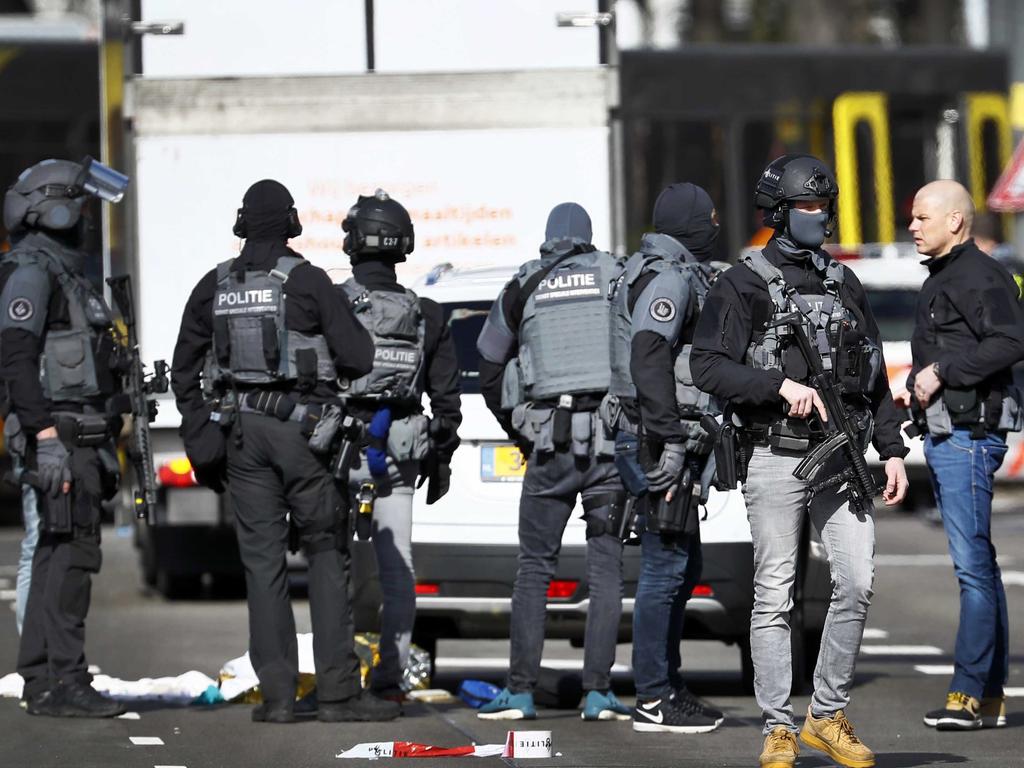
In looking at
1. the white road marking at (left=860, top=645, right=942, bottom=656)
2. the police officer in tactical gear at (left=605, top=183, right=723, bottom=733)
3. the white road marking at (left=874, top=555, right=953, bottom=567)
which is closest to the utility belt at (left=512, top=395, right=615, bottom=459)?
the police officer in tactical gear at (left=605, top=183, right=723, bottom=733)

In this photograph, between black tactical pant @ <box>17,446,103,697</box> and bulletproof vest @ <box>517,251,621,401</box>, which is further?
black tactical pant @ <box>17,446,103,697</box>

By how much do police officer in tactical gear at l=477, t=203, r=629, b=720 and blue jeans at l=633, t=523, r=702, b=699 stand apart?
21cm

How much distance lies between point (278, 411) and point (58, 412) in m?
0.93

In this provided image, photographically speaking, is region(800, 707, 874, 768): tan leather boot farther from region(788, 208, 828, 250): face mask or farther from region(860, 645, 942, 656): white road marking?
region(860, 645, 942, 656): white road marking

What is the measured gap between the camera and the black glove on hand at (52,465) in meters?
9.34

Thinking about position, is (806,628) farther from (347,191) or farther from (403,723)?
(347,191)

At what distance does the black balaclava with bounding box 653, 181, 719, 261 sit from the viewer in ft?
29.7

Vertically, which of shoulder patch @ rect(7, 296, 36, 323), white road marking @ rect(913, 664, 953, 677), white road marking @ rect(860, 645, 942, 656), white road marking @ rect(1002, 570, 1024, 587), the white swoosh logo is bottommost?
white road marking @ rect(913, 664, 953, 677)

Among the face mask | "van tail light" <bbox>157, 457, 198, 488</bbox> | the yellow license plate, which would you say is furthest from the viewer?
"van tail light" <bbox>157, 457, 198, 488</bbox>

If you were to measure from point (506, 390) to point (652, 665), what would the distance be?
1182 millimetres

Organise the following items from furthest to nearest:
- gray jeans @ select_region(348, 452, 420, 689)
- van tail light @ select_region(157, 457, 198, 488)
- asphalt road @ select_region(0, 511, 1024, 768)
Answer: van tail light @ select_region(157, 457, 198, 488) < gray jeans @ select_region(348, 452, 420, 689) < asphalt road @ select_region(0, 511, 1024, 768)

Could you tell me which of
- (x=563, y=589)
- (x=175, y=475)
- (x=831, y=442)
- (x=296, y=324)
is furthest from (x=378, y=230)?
(x=175, y=475)

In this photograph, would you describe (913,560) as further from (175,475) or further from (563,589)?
(563,589)

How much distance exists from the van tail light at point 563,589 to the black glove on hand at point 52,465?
6.34 feet
